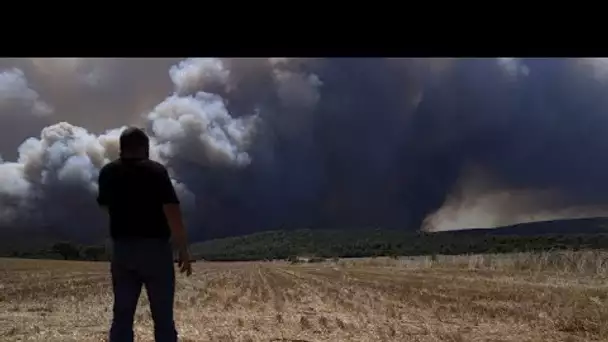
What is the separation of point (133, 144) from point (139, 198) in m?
0.25

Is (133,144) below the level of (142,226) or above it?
above

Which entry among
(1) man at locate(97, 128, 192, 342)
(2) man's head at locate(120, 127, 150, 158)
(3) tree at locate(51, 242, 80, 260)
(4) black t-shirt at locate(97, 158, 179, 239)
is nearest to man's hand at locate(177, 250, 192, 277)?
(1) man at locate(97, 128, 192, 342)

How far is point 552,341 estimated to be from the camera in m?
6.47

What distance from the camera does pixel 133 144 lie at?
141 inches

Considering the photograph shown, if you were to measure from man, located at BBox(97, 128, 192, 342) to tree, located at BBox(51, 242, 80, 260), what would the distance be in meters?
26.1

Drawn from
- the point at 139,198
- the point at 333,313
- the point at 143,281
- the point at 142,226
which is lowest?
the point at 333,313

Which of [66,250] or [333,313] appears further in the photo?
[66,250]

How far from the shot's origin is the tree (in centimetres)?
2884

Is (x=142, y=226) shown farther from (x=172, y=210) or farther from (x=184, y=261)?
(x=184, y=261)

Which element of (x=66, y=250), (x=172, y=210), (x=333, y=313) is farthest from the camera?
(x=66, y=250)

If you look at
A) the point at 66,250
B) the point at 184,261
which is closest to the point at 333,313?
the point at 184,261

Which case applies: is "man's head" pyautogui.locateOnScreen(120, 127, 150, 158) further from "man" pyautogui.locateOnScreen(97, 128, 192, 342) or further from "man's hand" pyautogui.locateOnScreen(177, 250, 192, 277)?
"man's hand" pyautogui.locateOnScreen(177, 250, 192, 277)
